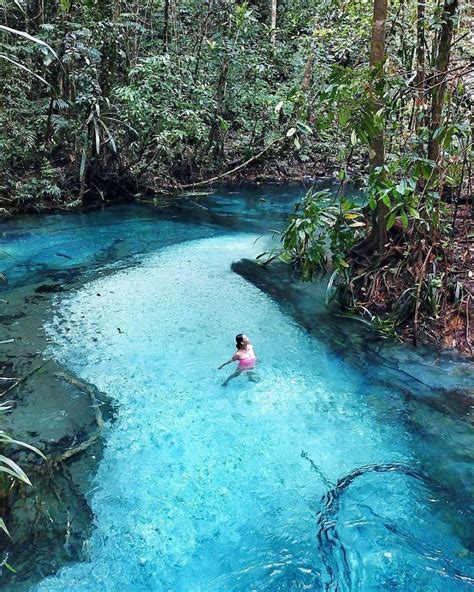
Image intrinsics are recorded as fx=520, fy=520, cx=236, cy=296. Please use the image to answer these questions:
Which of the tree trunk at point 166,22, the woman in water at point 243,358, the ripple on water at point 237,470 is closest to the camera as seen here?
the ripple on water at point 237,470

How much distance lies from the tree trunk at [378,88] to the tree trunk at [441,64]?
1.75 feet

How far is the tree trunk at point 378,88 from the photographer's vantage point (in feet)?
16.7

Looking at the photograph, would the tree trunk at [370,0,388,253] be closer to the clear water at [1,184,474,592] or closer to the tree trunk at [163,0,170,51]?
the clear water at [1,184,474,592]

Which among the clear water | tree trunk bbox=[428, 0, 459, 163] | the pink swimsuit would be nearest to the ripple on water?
the clear water

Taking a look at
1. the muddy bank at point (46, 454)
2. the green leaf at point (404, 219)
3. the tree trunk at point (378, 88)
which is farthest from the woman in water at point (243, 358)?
the tree trunk at point (378, 88)

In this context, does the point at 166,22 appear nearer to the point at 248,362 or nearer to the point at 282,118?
the point at 282,118

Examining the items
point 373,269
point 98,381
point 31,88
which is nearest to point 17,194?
point 31,88

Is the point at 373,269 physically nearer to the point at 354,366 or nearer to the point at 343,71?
the point at 354,366

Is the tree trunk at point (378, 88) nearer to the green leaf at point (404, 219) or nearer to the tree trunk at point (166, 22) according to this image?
the green leaf at point (404, 219)

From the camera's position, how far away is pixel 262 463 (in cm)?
369

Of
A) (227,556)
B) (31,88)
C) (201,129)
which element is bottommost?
(227,556)

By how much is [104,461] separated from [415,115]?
5099 mm

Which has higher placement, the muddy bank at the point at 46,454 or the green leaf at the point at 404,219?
the green leaf at the point at 404,219

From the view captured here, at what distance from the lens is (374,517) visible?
322 centimetres
